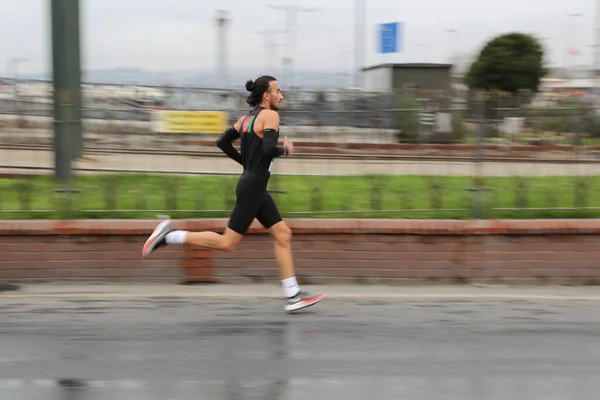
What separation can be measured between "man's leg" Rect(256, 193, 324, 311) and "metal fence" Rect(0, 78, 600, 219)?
4.18ft

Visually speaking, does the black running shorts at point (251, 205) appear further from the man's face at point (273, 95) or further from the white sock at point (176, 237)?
the man's face at point (273, 95)

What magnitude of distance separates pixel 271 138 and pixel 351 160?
85.8 inches

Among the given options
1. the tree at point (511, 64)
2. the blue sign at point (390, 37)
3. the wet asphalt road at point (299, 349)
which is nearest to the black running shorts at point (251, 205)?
the wet asphalt road at point (299, 349)

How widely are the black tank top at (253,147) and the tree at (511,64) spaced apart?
19.0m

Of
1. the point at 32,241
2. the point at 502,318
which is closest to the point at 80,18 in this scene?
the point at 32,241

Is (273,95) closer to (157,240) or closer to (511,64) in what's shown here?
(157,240)

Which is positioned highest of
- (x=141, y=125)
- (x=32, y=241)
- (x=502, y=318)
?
(x=141, y=125)

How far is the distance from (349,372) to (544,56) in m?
21.8

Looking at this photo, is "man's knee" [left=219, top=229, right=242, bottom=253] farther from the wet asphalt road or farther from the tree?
the tree

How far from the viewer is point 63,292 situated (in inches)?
251

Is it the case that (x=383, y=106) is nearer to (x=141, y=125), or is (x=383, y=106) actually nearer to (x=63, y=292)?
(x=141, y=125)

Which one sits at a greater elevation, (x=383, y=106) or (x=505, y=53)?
(x=505, y=53)

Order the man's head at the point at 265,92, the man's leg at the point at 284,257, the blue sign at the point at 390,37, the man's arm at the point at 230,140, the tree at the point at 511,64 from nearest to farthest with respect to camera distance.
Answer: the man's head at the point at 265,92
the man's leg at the point at 284,257
the man's arm at the point at 230,140
the blue sign at the point at 390,37
the tree at the point at 511,64

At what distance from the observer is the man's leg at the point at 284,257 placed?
5.84 meters
